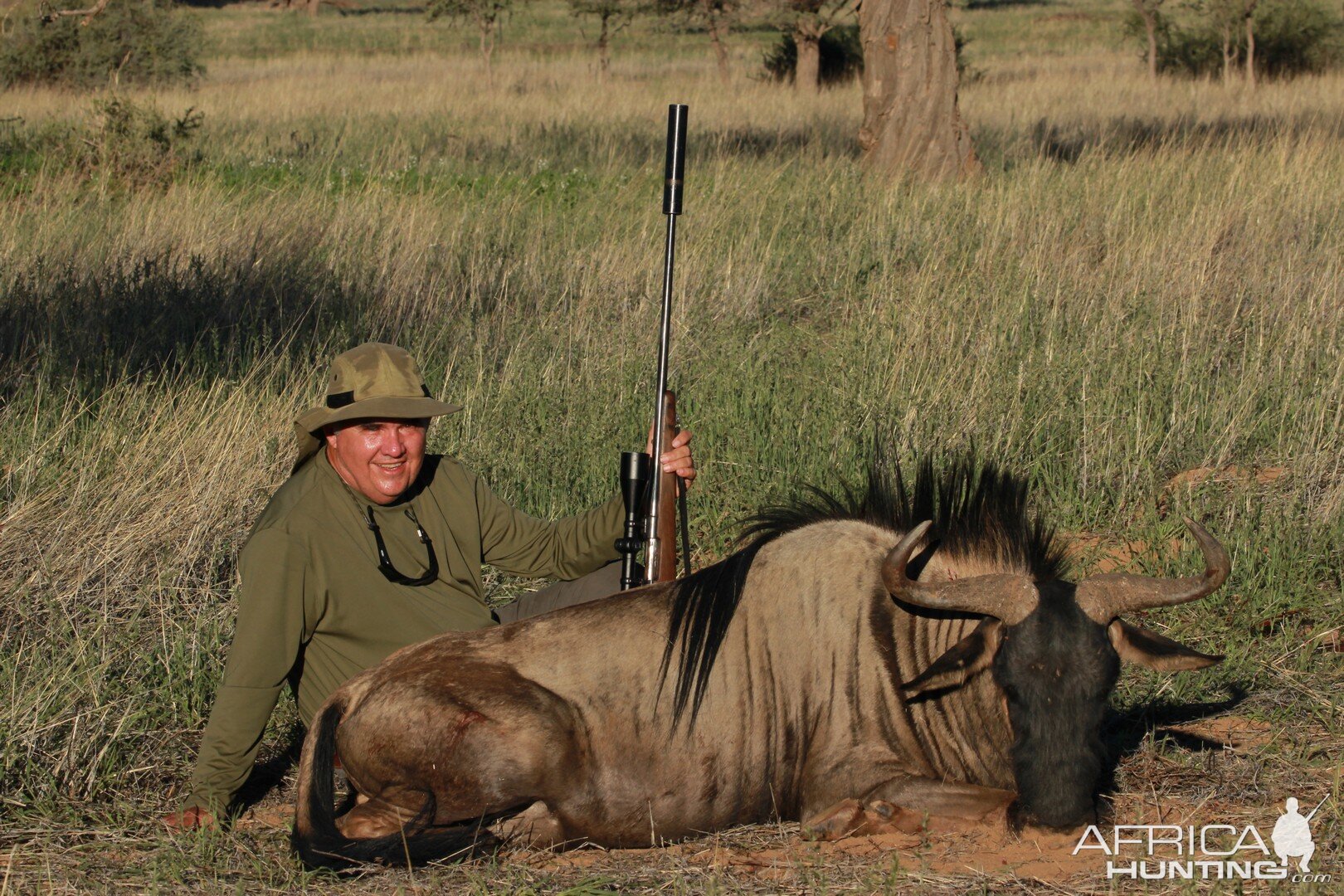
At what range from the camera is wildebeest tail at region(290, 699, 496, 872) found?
3279mm

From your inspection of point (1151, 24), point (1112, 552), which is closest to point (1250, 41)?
point (1151, 24)

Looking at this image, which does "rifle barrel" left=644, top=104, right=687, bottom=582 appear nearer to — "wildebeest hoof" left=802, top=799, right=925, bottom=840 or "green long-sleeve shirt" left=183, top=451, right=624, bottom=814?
"green long-sleeve shirt" left=183, top=451, right=624, bottom=814

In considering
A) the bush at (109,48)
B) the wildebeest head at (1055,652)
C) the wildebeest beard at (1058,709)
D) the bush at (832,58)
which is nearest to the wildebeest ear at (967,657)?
the wildebeest head at (1055,652)

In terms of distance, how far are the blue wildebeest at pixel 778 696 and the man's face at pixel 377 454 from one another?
17.9 inches

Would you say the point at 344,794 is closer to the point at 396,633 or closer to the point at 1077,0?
the point at 396,633

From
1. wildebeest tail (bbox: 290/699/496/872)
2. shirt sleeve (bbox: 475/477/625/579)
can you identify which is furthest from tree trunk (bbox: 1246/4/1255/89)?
wildebeest tail (bbox: 290/699/496/872)

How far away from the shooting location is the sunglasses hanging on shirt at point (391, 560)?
374cm

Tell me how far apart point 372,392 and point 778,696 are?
1365 millimetres

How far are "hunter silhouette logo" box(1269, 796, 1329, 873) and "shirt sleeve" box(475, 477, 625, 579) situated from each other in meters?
1.97

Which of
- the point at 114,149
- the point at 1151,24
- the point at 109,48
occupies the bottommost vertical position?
the point at 114,149

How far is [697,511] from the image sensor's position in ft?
19.3

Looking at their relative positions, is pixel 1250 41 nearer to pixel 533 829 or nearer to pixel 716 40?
pixel 716 40

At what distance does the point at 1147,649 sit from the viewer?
11.6 ft
